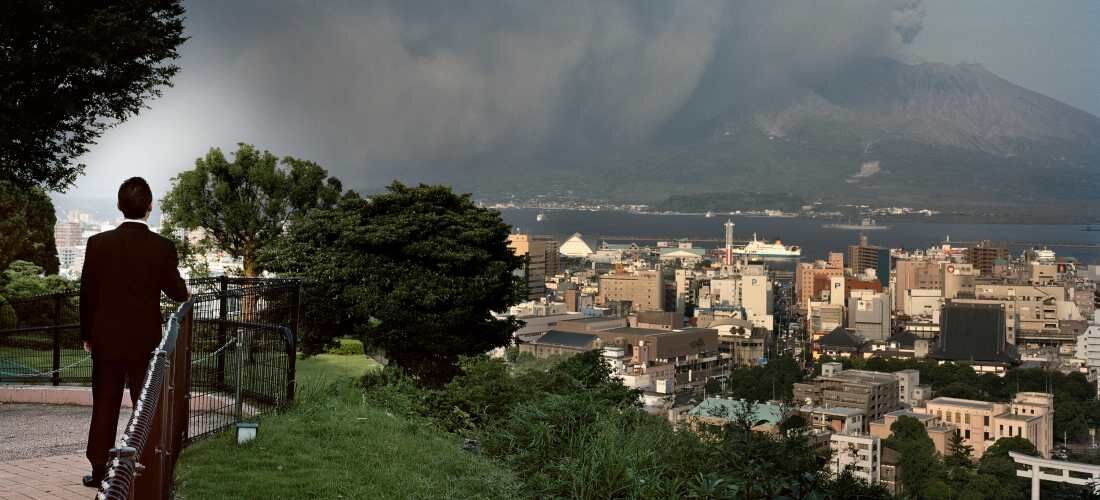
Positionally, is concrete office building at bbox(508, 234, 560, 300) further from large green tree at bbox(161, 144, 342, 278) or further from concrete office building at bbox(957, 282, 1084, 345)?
large green tree at bbox(161, 144, 342, 278)

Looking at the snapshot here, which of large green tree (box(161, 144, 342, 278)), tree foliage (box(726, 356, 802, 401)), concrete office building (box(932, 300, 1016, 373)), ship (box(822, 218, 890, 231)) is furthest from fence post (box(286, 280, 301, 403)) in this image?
ship (box(822, 218, 890, 231))

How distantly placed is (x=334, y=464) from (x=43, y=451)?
116 centimetres

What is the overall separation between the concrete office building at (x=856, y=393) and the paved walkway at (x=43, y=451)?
2430 cm

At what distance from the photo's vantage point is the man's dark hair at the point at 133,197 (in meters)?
2.70

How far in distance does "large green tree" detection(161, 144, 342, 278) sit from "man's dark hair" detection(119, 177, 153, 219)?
10.7m

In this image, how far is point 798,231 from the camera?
6235 inches

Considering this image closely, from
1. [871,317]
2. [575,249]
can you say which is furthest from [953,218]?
[871,317]

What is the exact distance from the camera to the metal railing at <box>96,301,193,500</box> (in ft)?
3.96

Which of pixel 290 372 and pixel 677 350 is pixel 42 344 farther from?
pixel 677 350

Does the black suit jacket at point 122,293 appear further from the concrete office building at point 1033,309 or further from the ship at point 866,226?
the ship at point 866,226

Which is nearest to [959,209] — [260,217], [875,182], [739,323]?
[875,182]

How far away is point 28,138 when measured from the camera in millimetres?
6016

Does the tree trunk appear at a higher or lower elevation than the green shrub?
higher

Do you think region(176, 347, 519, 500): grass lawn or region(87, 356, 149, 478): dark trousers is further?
region(176, 347, 519, 500): grass lawn
